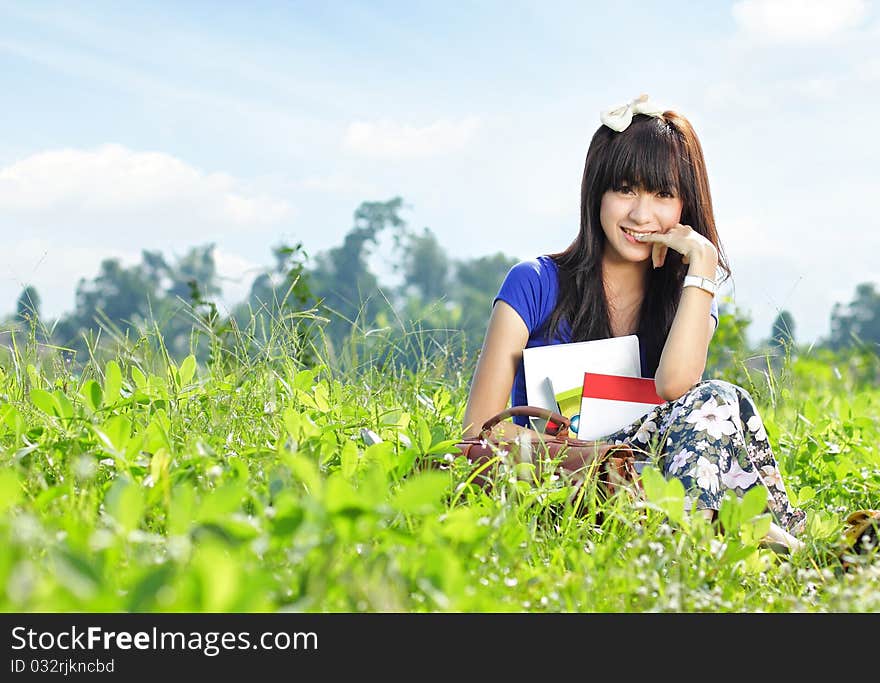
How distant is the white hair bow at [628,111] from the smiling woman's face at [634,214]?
250mm

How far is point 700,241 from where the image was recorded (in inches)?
138

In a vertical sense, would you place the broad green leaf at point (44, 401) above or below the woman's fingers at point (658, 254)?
below

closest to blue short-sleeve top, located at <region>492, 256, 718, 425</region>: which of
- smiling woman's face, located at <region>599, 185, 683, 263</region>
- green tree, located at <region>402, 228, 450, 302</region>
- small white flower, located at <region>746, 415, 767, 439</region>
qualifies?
smiling woman's face, located at <region>599, 185, 683, 263</region>

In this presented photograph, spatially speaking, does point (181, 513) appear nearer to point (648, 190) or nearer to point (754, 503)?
point (754, 503)

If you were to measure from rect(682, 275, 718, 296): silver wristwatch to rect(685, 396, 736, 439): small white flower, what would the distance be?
1.72 ft

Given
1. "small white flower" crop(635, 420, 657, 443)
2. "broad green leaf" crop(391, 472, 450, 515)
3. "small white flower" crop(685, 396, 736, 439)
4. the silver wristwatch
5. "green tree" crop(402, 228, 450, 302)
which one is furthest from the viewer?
"green tree" crop(402, 228, 450, 302)

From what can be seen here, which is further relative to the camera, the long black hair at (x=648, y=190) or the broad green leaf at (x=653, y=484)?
the long black hair at (x=648, y=190)

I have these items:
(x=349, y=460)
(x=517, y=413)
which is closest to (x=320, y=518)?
(x=349, y=460)

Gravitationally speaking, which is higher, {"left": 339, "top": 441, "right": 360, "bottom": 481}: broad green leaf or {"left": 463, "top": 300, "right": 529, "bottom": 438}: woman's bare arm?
{"left": 463, "top": 300, "right": 529, "bottom": 438}: woman's bare arm

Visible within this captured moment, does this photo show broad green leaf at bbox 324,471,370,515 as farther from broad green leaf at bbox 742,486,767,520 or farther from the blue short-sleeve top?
the blue short-sleeve top

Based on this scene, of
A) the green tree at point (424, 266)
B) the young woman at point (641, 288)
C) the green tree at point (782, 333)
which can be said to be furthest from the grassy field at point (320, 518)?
the green tree at point (424, 266)

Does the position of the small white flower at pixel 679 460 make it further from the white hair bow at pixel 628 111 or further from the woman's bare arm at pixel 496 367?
the white hair bow at pixel 628 111

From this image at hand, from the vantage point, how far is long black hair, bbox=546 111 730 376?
3.53 meters

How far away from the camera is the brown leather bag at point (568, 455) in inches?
109
